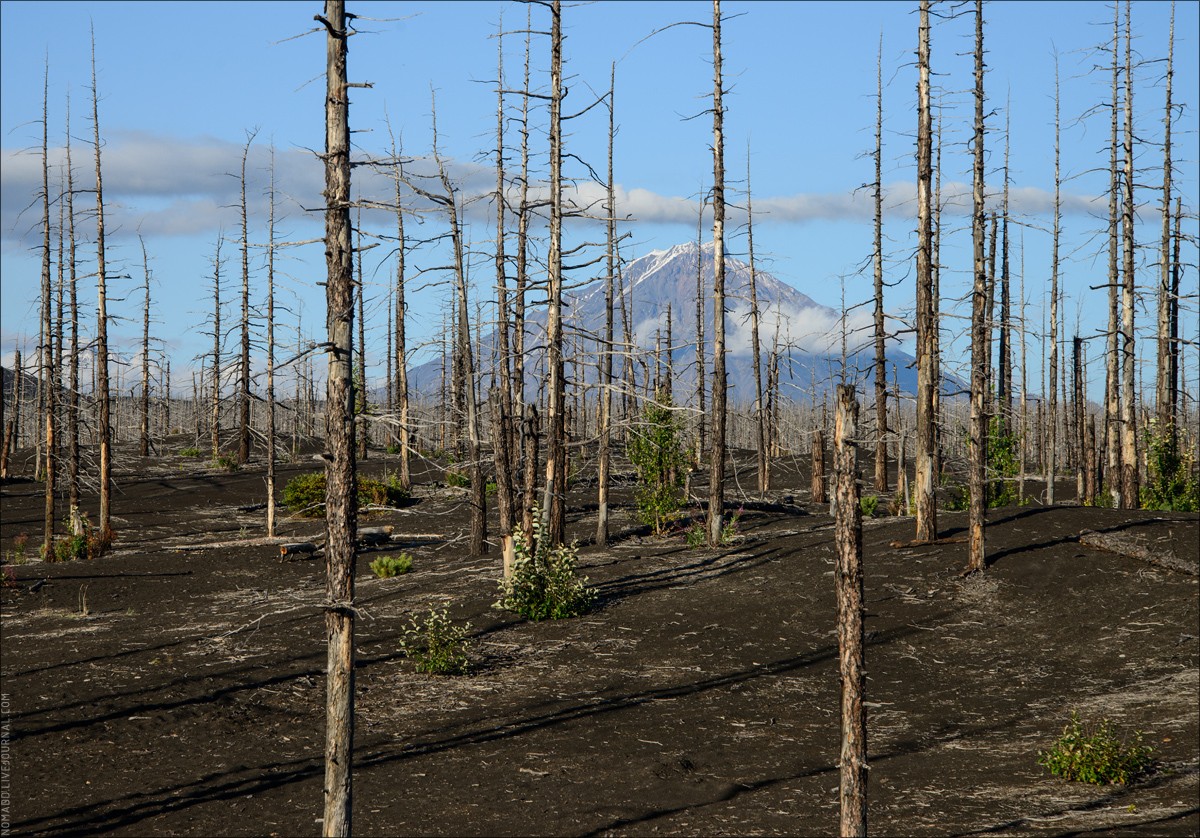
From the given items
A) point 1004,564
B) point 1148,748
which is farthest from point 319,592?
point 1148,748

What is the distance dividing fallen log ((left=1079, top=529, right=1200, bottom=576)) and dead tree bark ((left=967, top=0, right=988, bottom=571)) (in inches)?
98.9

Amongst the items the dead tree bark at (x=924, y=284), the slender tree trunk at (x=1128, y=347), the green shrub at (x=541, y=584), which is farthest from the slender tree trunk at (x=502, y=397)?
the slender tree trunk at (x=1128, y=347)

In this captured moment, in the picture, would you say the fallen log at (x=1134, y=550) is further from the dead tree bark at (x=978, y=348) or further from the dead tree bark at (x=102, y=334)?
the dead tree bark at (x=102, y=334)

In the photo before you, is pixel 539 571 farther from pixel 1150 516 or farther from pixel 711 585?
pixel 1150 516

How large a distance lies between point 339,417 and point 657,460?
1693 cm

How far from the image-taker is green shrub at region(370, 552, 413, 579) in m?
23.4

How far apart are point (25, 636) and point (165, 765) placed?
8713 millimetres

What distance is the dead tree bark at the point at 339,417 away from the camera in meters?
8.58

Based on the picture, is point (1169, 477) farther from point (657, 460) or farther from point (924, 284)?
point (657, 460)

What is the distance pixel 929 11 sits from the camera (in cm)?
2055

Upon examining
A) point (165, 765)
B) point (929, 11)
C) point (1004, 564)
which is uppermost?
point (929, 11)

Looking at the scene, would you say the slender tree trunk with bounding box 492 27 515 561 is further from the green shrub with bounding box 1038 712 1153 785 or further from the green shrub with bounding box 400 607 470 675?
the green shrub with bounding box 1038 712 1153 785

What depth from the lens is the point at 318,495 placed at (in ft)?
115

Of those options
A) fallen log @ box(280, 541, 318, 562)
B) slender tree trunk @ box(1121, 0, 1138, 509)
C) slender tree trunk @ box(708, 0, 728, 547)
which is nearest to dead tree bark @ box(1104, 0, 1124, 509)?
slender tree trunk @ box(1121, 0, 1138, 509)
